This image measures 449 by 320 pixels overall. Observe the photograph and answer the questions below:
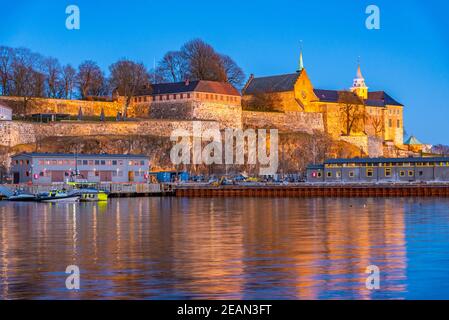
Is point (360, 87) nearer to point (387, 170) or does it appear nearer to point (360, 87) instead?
point (360, 87)

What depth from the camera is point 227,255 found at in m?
30.4

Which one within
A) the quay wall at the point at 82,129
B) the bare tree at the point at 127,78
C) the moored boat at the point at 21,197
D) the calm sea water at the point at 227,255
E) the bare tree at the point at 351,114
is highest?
the bare tree at the point at 127,78

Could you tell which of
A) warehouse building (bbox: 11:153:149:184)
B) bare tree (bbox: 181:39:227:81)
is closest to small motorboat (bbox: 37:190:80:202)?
warehouse building (bbox: 11:153:149:184)

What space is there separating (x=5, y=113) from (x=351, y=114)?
2294 inches

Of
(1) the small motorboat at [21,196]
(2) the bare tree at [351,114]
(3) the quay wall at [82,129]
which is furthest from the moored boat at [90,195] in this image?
(2) the bare tree at [351,114]

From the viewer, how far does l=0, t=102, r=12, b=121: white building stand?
9131 cm

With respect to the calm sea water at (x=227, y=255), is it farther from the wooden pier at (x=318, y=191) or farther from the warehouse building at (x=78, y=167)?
the warehouse building at (x=78, y=167)

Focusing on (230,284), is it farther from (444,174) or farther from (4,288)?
(444,174)

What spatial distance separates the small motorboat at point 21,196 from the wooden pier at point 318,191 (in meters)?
15.6

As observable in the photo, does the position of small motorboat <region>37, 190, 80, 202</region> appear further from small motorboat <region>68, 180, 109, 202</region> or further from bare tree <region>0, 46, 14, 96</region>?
bare tree <region>0, 46, 14, 96</region>

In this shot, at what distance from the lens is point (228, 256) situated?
30.1 meters

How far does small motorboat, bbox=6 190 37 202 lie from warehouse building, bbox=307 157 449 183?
3079cm

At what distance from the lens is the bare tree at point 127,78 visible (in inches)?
4358

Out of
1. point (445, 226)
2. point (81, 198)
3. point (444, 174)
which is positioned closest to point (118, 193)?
point (81, 198)
